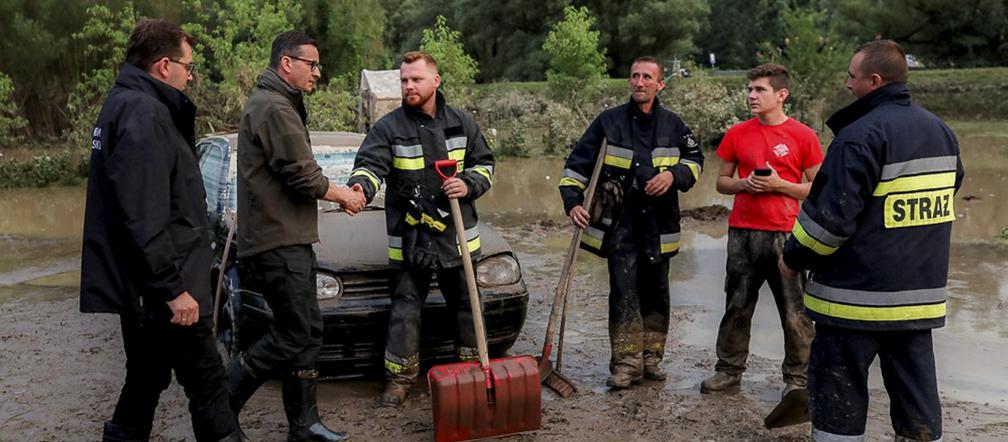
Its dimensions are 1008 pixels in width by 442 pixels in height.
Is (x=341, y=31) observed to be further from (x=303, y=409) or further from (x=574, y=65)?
(x=303, y=409)

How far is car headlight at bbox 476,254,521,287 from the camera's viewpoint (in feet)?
18.9

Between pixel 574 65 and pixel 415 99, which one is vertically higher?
pixel 574 65

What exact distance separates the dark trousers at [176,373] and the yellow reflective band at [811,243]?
2515 millimetres

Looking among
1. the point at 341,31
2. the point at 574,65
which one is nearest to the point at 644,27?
the point at 574,65

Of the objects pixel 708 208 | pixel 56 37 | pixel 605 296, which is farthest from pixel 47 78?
pixel 605 296

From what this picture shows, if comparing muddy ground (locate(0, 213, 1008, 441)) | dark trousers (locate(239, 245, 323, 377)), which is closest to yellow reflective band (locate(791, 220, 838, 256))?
muddy ground (locate(0, 213, 1008, 441))

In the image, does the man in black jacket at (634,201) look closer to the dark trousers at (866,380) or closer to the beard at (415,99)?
the beard at (415,99)

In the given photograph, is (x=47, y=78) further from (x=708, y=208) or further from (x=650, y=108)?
(x=650, y=108)

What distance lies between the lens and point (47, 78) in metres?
22.8

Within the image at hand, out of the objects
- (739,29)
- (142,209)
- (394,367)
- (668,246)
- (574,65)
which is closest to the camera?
(142,209)

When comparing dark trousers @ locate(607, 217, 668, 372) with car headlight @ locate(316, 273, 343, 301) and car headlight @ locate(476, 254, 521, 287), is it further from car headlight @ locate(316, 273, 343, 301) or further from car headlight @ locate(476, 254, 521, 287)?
car headlight @ locate(316, 273, 343, 301)

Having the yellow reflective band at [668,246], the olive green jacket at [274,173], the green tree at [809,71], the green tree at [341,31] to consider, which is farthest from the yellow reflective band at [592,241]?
the green tree at [341,31]

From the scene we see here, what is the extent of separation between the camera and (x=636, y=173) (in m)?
5.52

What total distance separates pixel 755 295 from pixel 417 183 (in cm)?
203
